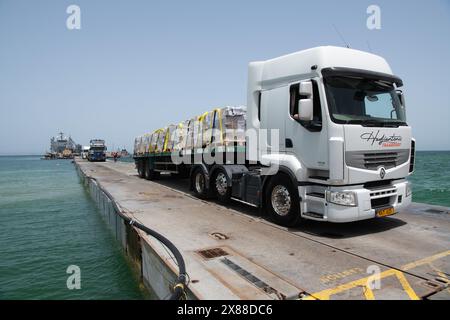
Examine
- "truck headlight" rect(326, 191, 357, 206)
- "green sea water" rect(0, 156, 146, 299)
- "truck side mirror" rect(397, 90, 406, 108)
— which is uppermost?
"truck side mirror" rect(397, 90, 406, 108)

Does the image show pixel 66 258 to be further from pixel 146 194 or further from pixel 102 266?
pixel 146 194

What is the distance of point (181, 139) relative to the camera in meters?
12.6

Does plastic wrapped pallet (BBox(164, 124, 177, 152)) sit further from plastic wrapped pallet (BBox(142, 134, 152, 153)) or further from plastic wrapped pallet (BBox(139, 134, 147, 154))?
plastic wrapped pallet (BBox(139, 134, 147, 154))

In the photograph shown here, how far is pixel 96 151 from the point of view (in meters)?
55.5

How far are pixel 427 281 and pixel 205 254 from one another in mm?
3063

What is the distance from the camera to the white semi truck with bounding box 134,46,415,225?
5.46 meters

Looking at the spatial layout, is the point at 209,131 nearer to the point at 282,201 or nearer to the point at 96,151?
the point at 282,201

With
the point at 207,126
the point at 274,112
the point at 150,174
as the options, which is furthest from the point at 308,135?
the point at 150,174

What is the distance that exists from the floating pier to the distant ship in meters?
128

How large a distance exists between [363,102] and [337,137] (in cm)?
119

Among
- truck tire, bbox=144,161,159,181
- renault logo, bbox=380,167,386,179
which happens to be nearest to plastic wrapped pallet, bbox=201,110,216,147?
renault logo, bbox=380,167,386,179
